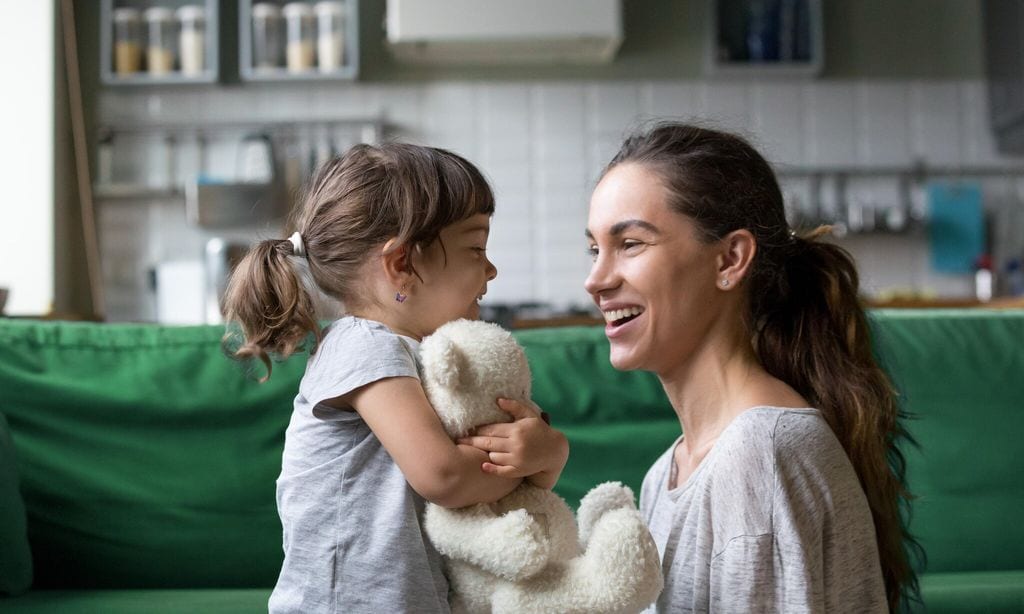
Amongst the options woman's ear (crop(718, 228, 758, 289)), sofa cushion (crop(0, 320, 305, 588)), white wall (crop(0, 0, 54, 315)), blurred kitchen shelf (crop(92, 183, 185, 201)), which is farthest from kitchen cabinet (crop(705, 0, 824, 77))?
woman's ear (crop(718, 228, 758, 289))

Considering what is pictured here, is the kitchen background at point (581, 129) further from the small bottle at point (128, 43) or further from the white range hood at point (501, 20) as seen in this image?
the white range hood at point (501, 20)

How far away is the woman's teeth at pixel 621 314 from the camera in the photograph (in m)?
1.34

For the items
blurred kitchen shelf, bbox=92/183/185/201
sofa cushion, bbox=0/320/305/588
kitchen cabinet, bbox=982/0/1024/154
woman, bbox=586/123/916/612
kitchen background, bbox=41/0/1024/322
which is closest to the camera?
woman, bbox=586/123/916/612

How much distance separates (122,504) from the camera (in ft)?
6.40

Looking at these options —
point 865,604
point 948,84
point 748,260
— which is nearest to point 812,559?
point 865,604

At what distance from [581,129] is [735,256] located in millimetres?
4057

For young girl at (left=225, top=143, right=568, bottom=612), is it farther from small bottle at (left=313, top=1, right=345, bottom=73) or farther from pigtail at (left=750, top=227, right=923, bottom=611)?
small bottle at (left=313, top=1, right=345, bottom=73)

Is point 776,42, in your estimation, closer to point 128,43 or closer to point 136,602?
point 128,43

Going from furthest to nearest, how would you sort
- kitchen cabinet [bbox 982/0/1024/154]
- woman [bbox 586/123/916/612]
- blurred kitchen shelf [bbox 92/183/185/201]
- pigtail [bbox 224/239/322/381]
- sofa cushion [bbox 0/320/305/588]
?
blurred kitchen shelf [bbox 92/183/185/201] < kitchen cabinet [bbox 982/0/1024/154] < sofa cushion [bbox 0/320/305/588] < pigtail [bbox 224/239/322/381] < woman [bbox 586/123/916/612]

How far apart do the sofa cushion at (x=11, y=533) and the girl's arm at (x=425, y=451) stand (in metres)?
0.96

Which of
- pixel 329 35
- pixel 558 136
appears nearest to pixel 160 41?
pixel 329 35

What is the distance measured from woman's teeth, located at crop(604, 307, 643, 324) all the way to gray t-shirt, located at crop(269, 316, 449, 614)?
267 millimetres

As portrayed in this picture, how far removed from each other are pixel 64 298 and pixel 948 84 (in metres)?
4.27

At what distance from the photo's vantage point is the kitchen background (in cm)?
516
